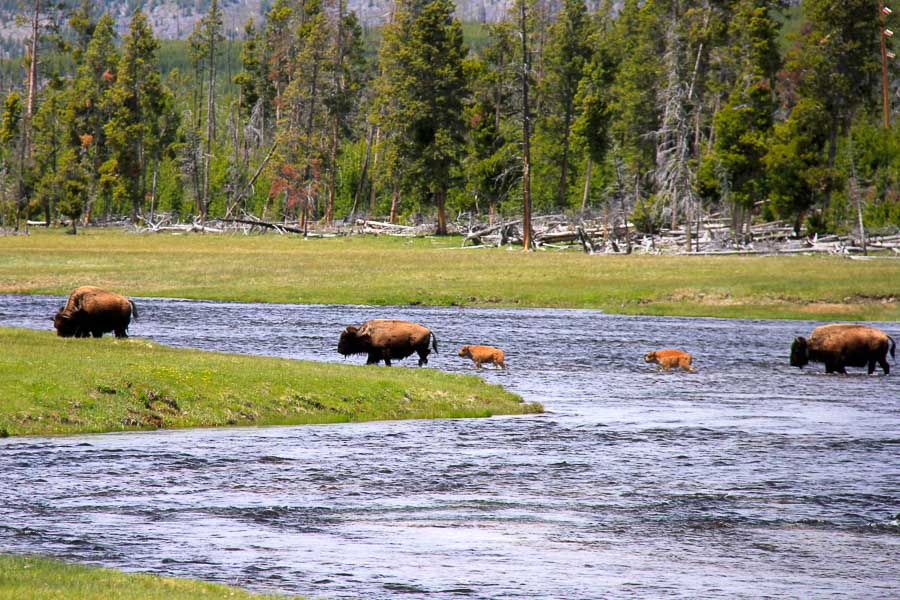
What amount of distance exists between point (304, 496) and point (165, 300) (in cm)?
3611

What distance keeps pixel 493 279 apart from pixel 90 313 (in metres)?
28.9

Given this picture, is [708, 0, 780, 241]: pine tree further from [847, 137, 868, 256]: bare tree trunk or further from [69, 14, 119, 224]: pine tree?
[69, 14, 119, 224]: pine tree

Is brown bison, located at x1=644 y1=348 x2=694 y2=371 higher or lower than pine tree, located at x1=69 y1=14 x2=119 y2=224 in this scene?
lower

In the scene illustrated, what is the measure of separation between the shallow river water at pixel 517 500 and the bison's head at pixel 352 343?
3.67 meters

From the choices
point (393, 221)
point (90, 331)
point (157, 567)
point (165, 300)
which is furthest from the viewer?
point (393, 221)

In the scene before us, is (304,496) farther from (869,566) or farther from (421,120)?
(421,120)

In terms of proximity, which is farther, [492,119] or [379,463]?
[492,119]

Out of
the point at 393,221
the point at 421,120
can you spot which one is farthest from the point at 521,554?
the point at 393,221

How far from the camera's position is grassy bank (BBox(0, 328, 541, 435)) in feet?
64.2

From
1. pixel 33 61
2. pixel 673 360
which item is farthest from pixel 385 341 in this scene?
pixel 33 61

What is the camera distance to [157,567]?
11391 mm

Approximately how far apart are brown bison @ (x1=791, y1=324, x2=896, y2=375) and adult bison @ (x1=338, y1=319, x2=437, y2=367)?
9606 millimetres

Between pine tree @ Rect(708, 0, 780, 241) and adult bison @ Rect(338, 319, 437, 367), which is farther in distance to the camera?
pine tree @ Rect(708, 0, 780, 241)

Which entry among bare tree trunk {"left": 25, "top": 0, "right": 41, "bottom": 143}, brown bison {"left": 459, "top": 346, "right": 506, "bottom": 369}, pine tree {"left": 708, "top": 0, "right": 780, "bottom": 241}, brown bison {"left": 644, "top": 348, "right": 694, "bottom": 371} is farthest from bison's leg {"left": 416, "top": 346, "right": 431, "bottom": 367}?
bare tree trunk {"left": 25, "top": 0, "right": 41, "bottom": 143}
